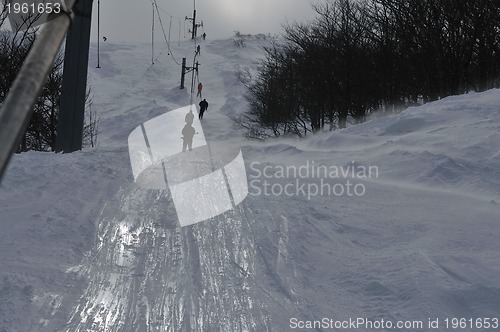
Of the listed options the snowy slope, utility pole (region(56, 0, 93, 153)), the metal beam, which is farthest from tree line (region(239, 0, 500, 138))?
the metal beam

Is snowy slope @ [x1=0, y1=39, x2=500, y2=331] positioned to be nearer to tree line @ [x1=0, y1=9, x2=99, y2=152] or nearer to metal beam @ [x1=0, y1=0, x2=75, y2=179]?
metal beam @ [x1=0, y1=0, x2=75, y2=179]

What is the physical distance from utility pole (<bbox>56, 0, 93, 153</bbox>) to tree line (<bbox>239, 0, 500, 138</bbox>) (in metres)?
15.5

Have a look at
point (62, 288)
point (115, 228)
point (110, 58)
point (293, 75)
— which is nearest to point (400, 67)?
point (293, 75)

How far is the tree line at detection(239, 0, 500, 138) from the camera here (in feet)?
72.7

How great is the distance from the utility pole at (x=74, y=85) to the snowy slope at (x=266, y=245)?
3.65 feet

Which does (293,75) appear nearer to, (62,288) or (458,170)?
(458,170)

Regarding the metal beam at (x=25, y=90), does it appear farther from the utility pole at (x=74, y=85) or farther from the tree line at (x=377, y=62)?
the tree line at (x=377, y=62)

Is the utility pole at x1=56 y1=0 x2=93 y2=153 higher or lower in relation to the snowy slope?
higher

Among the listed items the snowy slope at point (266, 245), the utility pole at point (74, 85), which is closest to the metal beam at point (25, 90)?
the snowy slope at point (266, 245)

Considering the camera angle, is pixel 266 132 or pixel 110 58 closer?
pixel 266 132

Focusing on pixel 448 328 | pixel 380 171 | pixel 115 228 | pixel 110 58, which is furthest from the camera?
pixel 110 58

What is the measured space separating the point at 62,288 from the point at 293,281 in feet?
6.61

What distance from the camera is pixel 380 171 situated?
9477mm

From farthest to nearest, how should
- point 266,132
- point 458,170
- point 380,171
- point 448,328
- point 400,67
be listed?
point 266,132 < point 400,67 < point 380,171 < point 458,170 < point 448,328
